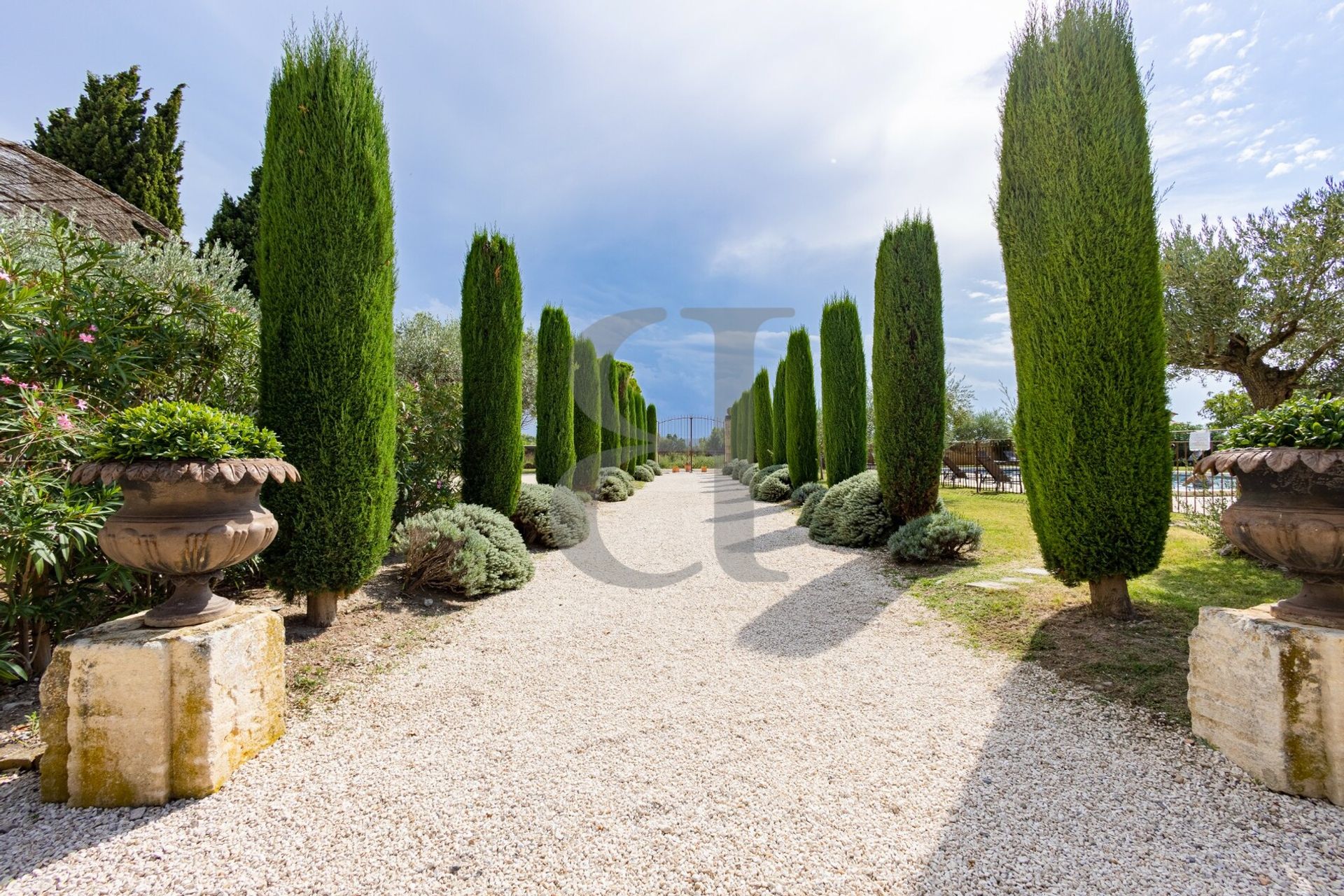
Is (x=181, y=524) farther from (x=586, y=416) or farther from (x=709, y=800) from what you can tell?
(x=586, y=416)

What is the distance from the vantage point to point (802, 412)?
40.4ft

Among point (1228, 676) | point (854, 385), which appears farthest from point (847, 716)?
point (854, 385)

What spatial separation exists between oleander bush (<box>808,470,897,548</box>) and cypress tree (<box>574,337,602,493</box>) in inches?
242

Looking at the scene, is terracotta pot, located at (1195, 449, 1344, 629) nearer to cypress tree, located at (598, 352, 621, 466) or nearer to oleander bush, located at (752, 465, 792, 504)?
oleander bush, located at (752, 465, 792, 504)

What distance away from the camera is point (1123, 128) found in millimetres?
3854

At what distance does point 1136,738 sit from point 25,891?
4.17 m

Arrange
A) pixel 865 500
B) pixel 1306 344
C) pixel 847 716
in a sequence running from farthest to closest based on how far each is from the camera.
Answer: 1. pixel 1306 344
2. pixel 865 500
3. pixel 847 716

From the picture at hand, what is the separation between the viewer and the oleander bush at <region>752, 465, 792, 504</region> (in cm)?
1317

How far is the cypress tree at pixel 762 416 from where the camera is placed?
17.9 meters

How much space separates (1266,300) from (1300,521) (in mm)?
9190

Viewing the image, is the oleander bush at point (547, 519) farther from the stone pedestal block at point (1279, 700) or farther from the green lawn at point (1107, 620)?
the stone pedestal block at point (1279, 700)

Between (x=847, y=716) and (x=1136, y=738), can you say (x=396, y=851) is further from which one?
(x=1136, y=738)

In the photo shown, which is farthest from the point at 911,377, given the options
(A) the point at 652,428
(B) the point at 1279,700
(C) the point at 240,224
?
(A) the point at 652,428

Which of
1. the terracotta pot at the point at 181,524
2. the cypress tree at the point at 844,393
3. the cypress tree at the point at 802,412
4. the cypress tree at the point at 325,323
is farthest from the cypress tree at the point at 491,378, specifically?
the cypress tree at the point at 802,412
